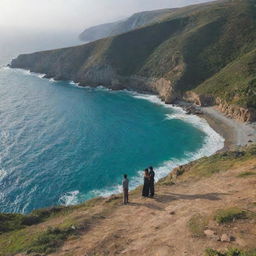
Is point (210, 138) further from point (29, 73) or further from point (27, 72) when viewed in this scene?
point (27, 72)

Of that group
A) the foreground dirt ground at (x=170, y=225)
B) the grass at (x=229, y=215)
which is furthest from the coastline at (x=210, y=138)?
the grass at (x=229, y=215)

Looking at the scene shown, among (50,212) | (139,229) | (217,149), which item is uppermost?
(139,229)

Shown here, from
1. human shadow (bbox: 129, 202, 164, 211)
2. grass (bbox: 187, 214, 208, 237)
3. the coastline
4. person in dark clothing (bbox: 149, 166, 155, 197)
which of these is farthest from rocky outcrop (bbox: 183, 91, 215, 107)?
grass (bbox: 187, 214, 208, 237)

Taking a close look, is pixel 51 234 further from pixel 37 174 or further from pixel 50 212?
pixel 37 174

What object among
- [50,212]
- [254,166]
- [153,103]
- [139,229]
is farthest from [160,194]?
[153,103]

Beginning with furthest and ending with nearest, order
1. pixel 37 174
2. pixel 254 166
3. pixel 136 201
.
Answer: pixel 37 174 → pixel 254 166 → pixel 136 201
